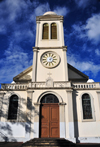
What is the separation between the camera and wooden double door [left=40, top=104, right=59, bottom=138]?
1153 centimetres

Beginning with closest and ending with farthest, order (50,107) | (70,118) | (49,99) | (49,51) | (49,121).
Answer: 1. (70,118)
2. (49,121)
3. (50,107)
4. (49,99)
5. (49,51)

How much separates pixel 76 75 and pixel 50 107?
20.7 ft

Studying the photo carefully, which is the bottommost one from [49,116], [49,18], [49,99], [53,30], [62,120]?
[62,120]

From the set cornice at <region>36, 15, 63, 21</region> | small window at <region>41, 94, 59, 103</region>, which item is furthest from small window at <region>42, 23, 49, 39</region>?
small window at <region>41, 94, 59, 103</region>

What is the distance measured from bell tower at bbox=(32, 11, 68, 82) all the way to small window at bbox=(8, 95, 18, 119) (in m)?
2.77

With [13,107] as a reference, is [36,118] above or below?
below

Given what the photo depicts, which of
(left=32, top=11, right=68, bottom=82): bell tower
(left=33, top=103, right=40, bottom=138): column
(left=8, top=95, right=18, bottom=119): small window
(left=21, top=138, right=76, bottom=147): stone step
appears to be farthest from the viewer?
(left=32, top=11, right=68, bottom=82): bell tower

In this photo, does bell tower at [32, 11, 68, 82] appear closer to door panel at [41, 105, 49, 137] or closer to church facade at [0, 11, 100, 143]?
church facade at [0, 11, 100, 143]

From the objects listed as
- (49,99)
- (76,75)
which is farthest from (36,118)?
(76,75)

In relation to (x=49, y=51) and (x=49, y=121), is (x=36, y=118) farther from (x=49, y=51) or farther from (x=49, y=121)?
(x=49, y=51)

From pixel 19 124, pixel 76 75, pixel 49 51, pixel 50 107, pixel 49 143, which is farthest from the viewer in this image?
pixel 76 75

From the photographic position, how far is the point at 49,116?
39.5ft

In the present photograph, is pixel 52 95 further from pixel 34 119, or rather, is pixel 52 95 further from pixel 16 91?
pixel 16 91

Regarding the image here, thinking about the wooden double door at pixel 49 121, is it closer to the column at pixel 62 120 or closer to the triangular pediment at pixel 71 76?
the column at pixel 62 120
